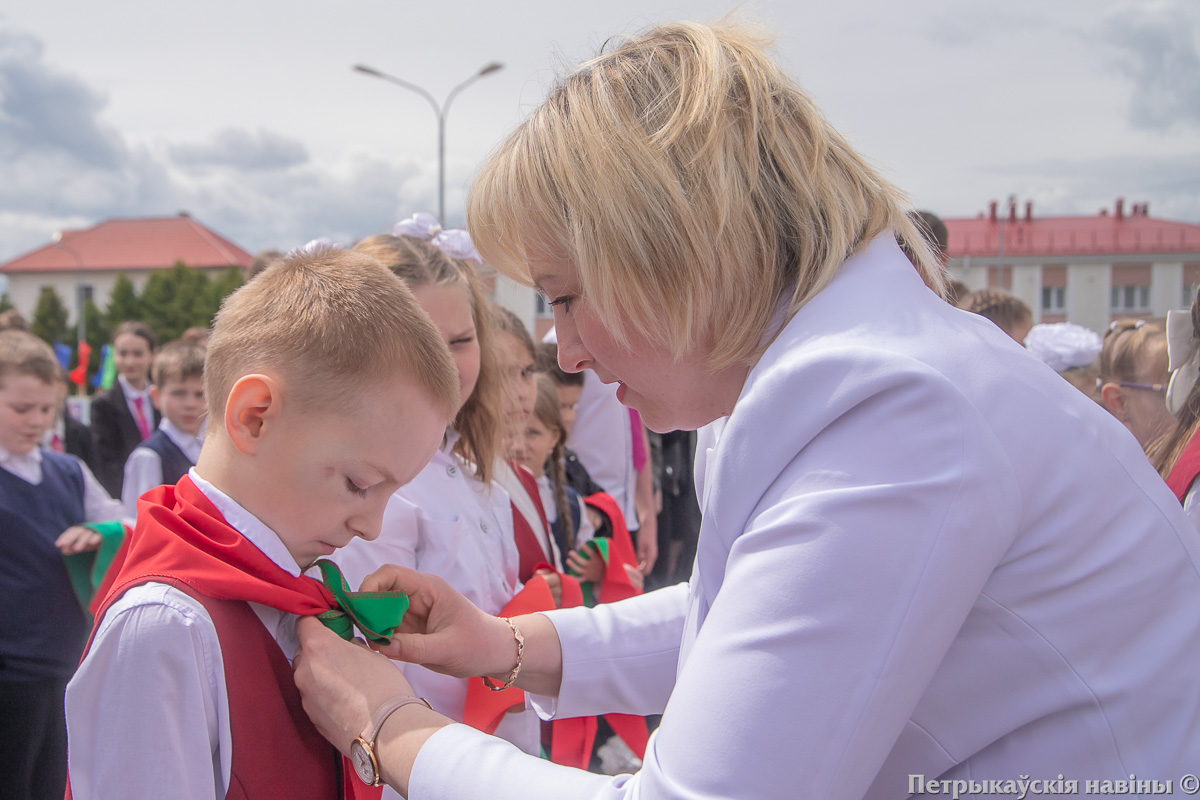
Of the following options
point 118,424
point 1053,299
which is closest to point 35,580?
point 118,424

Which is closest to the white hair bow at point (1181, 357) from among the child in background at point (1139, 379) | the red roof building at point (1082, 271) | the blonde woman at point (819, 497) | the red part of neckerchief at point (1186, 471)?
the red part of neckerchief at point (1186, 471)

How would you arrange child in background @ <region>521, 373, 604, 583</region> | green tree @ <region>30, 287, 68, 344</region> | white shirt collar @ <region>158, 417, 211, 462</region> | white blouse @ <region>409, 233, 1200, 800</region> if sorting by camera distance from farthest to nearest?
green tree @ <region>30, 287, 68, 344</region> < white shirt collar @ <region>158, 417, 211, 462</region> < child in background @ <region>521, 373, 604, 583</region> < white blouse @ <region>409, 233, 1200, 800</region>

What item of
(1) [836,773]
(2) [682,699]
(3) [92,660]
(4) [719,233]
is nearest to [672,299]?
(4) [719,233]

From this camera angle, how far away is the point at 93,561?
12.0 feet

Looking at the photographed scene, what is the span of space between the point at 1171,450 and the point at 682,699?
1.88 metres

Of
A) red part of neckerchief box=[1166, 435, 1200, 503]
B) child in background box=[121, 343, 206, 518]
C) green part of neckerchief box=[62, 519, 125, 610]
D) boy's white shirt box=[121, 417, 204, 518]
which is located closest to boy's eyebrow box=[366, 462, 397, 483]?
red part of neckerchief box=[1166, 435, 1200, 503]

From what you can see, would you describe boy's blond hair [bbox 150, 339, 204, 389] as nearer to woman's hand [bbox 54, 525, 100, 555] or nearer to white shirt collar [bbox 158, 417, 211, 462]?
white shirt collar [bbox 158, 417, 211, 462]

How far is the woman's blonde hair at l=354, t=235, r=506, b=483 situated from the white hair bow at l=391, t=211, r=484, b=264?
3 centimetres

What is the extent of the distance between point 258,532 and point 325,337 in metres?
0.34

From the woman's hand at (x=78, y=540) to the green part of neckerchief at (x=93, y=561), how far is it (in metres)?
0.03

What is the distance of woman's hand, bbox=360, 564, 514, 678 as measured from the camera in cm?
164

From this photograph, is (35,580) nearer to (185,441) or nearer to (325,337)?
(185,441)

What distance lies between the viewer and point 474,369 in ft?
Result: 8.50

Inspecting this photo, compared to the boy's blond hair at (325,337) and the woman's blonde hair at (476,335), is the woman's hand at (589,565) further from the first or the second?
the boy's blond hair at (325,337)
